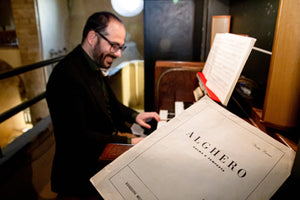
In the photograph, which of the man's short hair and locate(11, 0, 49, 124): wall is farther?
locate(11, 0, 49, 124): wall

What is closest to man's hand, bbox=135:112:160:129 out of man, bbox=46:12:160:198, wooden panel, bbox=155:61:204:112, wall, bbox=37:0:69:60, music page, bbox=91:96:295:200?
man, bbox=46:12:160:198

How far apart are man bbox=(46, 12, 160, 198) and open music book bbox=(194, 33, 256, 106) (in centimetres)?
61

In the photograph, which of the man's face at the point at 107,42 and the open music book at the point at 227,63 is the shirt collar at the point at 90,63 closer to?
the man's face at the point at 107,42

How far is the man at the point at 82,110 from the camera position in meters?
1.42

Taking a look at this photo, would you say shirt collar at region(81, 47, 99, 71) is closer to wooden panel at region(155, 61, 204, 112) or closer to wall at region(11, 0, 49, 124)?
wooden panel at region(155, 61, 204, 112)

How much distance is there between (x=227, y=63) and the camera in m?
1.09

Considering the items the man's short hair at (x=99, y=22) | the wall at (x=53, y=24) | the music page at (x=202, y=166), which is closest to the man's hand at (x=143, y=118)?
the man's short hair at (x=99, y=22)

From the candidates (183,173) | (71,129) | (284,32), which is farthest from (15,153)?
(284,32)

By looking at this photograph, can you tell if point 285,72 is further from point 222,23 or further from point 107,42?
point 222,23

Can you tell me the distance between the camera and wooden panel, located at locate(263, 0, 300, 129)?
0.66 meters

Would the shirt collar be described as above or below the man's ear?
below

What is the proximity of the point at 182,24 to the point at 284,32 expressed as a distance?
7.83 ft

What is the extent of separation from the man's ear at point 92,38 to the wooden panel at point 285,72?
1421 mm

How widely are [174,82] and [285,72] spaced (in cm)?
150
